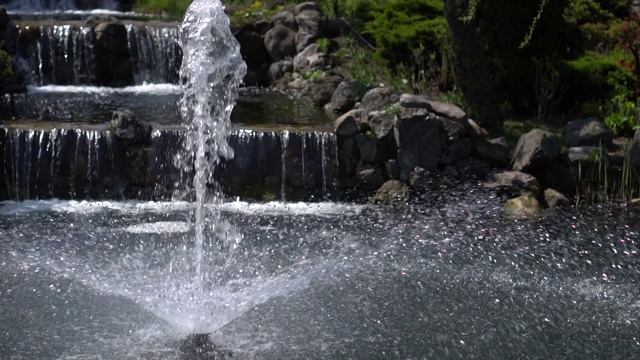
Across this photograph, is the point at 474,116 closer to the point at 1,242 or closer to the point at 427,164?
the point at 427,164

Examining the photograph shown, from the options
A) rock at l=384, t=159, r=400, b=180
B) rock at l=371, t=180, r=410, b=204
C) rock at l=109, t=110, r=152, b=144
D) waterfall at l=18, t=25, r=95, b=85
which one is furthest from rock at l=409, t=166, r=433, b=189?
waterfall at l=18, t=25, r=95, b=85

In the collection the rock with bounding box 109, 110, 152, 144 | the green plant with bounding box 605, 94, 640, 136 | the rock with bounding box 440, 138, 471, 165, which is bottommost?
the rock with bounding box 440, 138, 471, 165

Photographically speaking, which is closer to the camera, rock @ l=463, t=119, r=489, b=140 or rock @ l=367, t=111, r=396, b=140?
rock @ l=367, t=111, r=396, b=140

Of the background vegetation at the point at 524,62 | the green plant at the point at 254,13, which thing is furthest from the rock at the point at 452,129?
the green plant at the point at 254,13

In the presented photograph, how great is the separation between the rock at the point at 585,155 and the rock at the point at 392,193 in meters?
2.23

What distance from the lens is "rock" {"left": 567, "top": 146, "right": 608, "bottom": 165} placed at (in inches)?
492

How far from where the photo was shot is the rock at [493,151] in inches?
510

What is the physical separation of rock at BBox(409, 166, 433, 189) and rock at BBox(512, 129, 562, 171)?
47.2 inches

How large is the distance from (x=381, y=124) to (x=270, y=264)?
146 inches

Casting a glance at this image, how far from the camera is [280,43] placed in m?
18.6

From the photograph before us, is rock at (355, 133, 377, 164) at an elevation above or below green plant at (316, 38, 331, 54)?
below

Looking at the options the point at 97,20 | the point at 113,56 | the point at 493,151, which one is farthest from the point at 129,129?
the point at 97,20

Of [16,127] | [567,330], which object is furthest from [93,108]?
[567,330]

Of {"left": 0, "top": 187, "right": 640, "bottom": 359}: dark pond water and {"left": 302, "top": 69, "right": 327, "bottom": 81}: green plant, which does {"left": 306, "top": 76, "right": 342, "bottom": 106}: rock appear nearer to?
{"left": 302, "top": 69, "right": 327, "bottom": 81}: green plant
